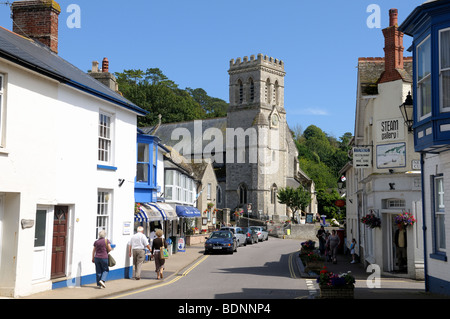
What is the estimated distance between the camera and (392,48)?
69.6 feet

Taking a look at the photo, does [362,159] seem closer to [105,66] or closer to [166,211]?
[166,211]

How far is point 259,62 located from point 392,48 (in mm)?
59045

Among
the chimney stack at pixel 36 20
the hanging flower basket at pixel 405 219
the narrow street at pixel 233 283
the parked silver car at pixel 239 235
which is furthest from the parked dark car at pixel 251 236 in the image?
the chimney stack at pixel 36 20

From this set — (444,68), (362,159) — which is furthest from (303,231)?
(444,68)

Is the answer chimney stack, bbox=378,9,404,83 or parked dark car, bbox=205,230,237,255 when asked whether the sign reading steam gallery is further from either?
parked dark car, bbox=205,230,237,255

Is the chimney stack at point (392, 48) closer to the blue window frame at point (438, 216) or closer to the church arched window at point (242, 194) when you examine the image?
the blue window frame at point (438, 216)

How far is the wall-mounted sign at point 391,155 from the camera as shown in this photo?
64.7ft

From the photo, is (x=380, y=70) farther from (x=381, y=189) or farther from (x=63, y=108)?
(x=63, y=108)

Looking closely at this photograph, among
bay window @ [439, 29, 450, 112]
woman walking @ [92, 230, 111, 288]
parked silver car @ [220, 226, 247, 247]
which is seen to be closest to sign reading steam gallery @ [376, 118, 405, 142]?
bay window @ [439, 29, 450, 112]

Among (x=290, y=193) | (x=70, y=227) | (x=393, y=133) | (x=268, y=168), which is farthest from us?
(x=268, y=168)

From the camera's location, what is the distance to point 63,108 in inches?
559

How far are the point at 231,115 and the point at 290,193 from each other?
18.1 meters

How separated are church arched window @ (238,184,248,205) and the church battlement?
64.8 feet
